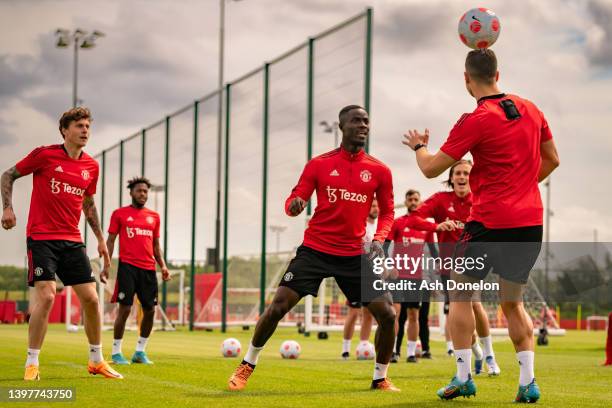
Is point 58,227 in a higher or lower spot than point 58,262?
higher

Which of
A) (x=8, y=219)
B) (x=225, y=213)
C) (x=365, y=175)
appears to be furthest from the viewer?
(x=225, y=213)

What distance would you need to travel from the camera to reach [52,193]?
8250 mm

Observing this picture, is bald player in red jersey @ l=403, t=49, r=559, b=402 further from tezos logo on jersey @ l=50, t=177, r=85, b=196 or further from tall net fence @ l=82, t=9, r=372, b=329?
tall net fence @ l=82, t=9, r=372, b=329

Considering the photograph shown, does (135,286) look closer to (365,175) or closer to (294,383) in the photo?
(294,383)

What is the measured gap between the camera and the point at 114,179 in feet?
120

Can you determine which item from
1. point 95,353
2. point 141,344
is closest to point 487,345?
point 95,353

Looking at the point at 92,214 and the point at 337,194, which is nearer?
the point at 337,194

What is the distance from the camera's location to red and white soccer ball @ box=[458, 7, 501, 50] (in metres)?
7.17

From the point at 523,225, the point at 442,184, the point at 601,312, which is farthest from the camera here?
the point at 601,312

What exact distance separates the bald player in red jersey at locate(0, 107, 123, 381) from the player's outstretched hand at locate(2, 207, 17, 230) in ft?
0.81

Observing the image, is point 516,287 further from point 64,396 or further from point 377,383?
point 64,396

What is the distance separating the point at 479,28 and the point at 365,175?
57.9 inches

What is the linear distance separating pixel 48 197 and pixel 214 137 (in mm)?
21143

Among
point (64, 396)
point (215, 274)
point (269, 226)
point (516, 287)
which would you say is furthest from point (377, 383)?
point (215, 274)
